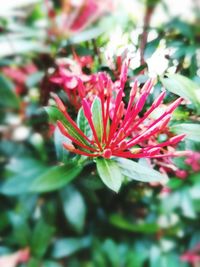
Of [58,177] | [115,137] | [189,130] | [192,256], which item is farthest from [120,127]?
[192,256]

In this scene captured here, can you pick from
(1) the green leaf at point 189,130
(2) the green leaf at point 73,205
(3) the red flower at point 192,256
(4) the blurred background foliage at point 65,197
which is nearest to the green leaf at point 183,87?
(1) the green leaf at point 189,130

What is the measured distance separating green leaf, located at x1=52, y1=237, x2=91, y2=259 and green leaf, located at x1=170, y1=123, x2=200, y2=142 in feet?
2.60

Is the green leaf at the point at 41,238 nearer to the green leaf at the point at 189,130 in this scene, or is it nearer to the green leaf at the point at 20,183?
the green leaf at the point at 20,183

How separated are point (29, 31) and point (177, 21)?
0.51 m

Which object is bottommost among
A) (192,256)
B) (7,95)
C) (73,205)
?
(192,256)

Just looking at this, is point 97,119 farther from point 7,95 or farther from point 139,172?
point 7,95

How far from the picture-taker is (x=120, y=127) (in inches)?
22.8

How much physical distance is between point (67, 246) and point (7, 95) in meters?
0.52

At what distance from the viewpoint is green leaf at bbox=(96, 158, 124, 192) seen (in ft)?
1.92

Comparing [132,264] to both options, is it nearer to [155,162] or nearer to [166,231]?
[166,231]

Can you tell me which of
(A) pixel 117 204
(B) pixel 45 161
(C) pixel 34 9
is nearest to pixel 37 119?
(B) pixel 45 161

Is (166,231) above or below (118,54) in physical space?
below

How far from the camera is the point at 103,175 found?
0.59 meters

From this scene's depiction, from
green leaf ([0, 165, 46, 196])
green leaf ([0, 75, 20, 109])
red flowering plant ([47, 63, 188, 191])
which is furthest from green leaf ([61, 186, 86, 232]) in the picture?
red flowering plant ([47, 63, 188, 191])
